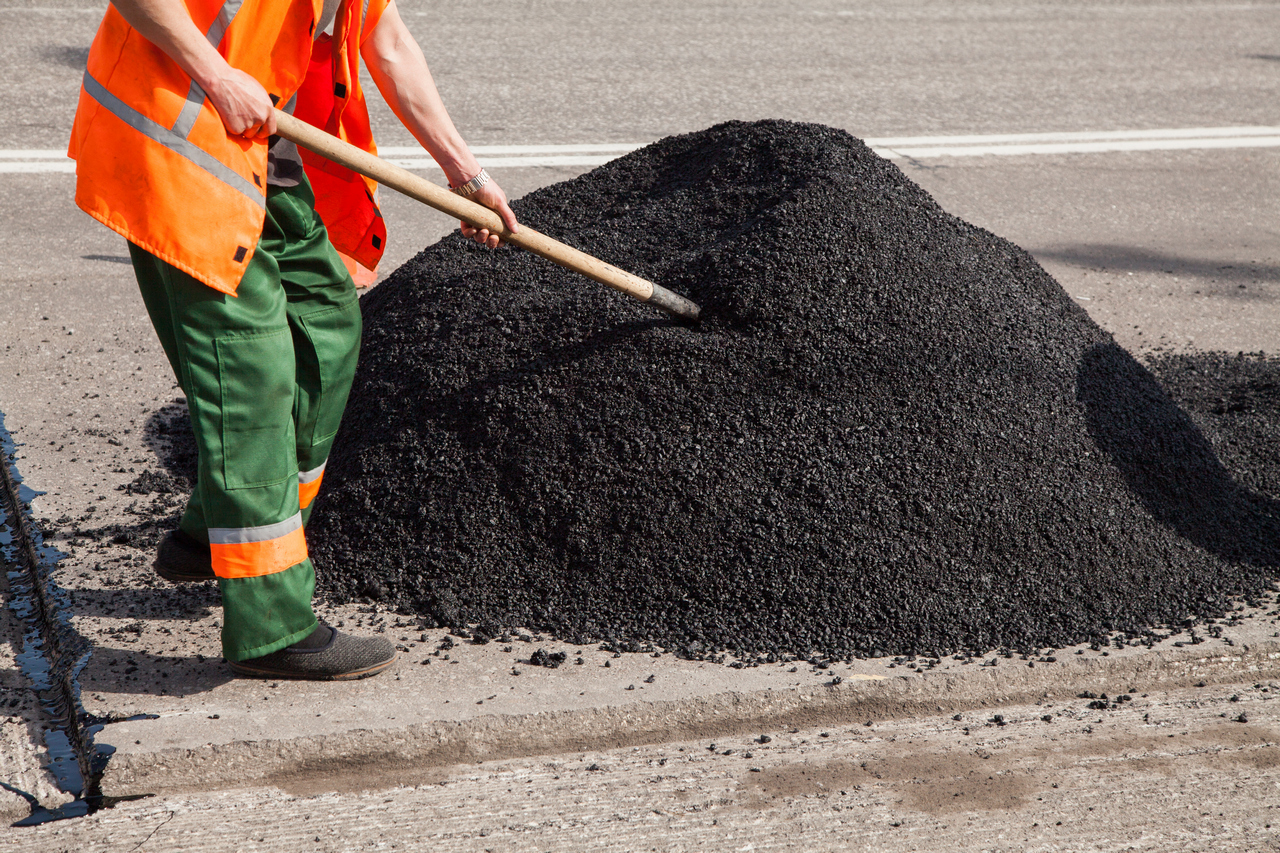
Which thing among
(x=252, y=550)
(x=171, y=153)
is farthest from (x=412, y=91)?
(x=252, y=550)

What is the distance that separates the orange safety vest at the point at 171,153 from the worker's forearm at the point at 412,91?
0.38 meters

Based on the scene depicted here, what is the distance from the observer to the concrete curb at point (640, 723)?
7.55 ft

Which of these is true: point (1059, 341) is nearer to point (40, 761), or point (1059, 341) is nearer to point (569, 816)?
point (569, 816)

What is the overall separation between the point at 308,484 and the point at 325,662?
46 centimetres

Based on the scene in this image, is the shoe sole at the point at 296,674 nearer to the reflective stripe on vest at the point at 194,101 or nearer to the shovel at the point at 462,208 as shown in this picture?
the shovel at the point at 462,208

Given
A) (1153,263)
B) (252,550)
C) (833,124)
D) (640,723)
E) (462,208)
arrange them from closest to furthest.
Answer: (252,550)
(640,723)
(462,208)
(1153,263)
(833,124)

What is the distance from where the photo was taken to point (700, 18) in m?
10.0

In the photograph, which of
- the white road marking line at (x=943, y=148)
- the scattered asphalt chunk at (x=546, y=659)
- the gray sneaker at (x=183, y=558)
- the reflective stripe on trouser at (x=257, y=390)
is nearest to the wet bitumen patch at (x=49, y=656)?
the gray sneaker at (x=183, y=558)

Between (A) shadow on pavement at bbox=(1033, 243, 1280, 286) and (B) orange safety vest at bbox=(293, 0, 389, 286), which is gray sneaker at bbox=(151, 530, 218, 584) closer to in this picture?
(B) orange safety vest at bbox=(293, 0, 389, 286)

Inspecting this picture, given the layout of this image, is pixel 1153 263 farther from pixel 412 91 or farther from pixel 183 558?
pixel 183 558

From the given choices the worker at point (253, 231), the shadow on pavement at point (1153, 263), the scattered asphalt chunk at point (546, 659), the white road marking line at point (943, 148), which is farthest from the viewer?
the white road marking line at point (943, 148)

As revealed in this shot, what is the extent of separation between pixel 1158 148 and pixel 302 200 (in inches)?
259

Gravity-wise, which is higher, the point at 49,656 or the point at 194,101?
the point at 194,101

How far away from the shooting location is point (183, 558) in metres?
2.79
